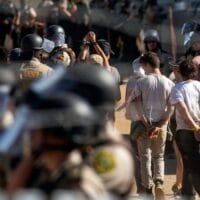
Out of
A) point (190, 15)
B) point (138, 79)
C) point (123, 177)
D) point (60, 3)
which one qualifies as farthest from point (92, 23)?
point (123, 177)

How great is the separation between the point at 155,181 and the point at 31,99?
14.1 ft

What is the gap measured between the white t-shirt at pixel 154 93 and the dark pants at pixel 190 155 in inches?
14.3

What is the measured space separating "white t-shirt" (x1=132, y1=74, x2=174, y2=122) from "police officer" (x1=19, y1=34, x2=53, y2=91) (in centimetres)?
73

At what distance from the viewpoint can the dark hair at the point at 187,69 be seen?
657 centimetres

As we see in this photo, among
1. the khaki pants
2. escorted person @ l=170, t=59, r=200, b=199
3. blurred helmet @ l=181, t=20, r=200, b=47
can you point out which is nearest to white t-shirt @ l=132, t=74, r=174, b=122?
the khaki pants

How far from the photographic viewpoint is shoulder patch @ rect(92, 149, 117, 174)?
311cm

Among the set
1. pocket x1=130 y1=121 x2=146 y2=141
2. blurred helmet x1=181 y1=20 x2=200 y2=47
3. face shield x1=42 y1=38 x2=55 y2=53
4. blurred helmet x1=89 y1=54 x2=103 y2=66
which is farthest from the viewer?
blurred helmet x1=181 y1=20 x2=200 y2=47

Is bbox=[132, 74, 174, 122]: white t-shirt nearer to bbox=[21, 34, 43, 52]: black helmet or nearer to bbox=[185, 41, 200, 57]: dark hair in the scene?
bbox=[21, 34, 43, 52]: black helmet

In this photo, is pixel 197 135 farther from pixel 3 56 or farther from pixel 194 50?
pixel 3 56

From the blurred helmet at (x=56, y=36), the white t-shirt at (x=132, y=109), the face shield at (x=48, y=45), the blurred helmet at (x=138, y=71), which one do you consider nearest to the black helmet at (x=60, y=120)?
the white t-shirt at (x=132, y=109)

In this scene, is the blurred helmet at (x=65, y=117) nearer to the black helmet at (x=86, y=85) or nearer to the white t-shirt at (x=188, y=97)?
the black helmet at (x=86, y=85)

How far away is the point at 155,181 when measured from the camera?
7148 mm

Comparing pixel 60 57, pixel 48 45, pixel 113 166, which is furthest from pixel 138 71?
pixel 113 166

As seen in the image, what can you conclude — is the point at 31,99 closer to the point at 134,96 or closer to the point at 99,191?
the point at 99,191
